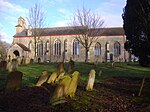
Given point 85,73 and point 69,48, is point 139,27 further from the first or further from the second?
point 69,48

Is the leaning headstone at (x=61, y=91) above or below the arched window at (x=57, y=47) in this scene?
below

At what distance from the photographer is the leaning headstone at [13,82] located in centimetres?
1112

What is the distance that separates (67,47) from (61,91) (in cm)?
5351

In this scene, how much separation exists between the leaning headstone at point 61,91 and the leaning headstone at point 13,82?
298 centimetres

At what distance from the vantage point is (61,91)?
30.5 feet

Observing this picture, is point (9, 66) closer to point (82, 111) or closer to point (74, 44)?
point (82, 111)

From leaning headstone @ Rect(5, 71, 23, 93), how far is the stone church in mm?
45926

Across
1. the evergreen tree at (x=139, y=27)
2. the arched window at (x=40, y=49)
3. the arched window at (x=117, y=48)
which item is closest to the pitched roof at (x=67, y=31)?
the arched window at (x=117, y=48)

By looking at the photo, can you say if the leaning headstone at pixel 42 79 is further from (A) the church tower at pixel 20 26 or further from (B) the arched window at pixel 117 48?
(A) the church tower at pixel 20 26

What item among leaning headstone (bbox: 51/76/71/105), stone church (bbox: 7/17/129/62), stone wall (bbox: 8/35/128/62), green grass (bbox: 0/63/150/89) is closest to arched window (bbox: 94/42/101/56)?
stone church (bbox: 7/17/129/62)

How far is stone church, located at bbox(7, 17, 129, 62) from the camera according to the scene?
2328 inches

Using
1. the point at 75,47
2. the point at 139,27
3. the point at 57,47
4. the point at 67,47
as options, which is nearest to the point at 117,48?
the point at 75,47

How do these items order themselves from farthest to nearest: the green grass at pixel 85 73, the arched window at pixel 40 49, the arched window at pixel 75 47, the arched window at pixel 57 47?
the arched window at pixel 40 49, the arched window at pixel 57 47, the arched window at pixel 75 47, the green grass at pixel 85 73

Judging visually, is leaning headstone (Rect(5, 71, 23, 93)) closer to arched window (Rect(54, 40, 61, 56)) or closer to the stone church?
the stone church
